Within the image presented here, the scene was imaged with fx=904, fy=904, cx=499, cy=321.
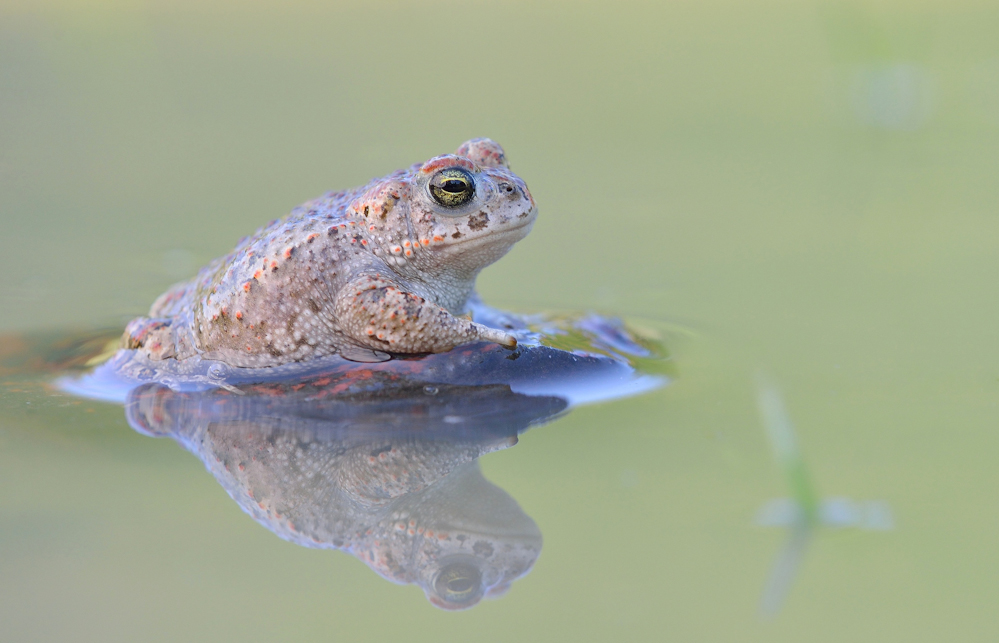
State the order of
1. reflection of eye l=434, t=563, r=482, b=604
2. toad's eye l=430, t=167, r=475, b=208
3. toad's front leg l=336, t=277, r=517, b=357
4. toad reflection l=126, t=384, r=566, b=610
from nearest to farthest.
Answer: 1. reflection of eye l=434, t=563, r=482, b=604
2. toad reflection l=126, t=384, r=566, b=610
3. toad's front leg l=336, t=277, r=517, b=357
4. toad's eye l=430, t=167, r=475, b=208

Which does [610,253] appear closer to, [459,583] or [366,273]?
[366,273]

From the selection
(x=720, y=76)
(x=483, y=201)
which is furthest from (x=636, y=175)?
(x=483, y=201)

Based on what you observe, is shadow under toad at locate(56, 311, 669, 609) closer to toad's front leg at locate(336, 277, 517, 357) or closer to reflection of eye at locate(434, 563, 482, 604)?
reflection of eye at locate(434, 563, 482, 604)

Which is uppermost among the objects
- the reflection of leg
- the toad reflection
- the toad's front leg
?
the toad's front leg

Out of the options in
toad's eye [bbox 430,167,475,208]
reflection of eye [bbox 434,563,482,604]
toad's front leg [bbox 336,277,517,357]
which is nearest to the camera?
reflection of eye [bbox 434,563,482,604]

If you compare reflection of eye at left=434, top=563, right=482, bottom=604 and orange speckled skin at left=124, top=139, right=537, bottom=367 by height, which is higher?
orange speckled skin at left=124, top=139, right=537, bottom=367

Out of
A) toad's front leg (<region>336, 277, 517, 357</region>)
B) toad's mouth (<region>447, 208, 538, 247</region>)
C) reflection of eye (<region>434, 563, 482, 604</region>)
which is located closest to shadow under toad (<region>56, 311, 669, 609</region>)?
reflection of eye (<region>434, 563, 482, 604</region>)

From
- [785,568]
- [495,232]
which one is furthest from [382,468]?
[785,568]
